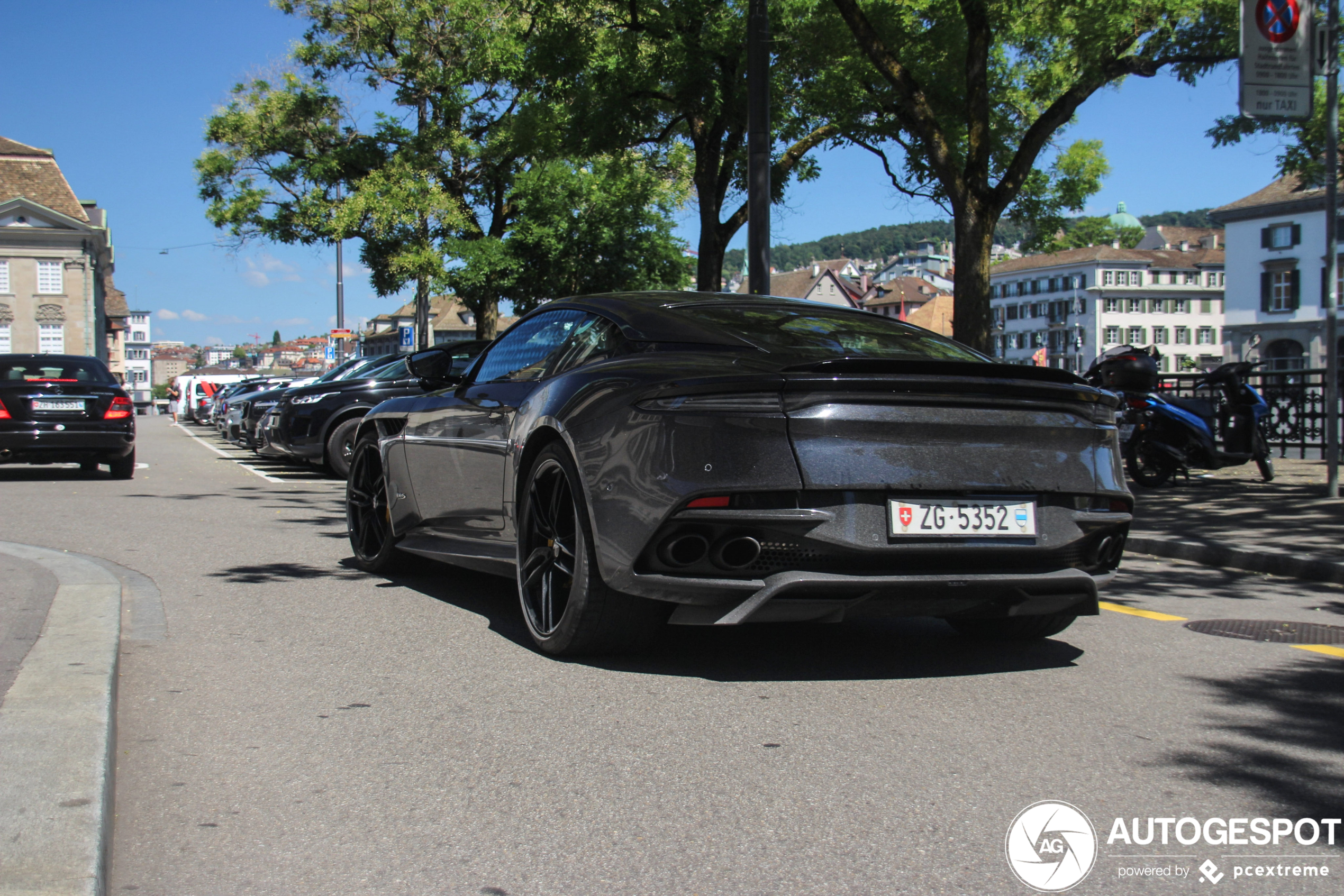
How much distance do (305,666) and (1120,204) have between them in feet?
554

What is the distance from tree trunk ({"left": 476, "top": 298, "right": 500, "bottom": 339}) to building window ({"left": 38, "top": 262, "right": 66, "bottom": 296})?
232 feet

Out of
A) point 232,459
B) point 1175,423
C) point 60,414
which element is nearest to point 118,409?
point 60,414

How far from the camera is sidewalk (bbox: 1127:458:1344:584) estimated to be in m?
7.91

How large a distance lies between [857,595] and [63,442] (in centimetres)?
1335

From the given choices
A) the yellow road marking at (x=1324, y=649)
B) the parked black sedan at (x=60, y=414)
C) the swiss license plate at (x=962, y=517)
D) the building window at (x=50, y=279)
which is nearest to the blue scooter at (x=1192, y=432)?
the yellow road marking at (x=1324, y=649)

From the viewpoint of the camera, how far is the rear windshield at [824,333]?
4648 mm

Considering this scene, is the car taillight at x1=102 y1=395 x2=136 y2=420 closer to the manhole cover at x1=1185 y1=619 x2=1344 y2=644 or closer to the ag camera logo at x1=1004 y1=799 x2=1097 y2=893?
the manhole cover at x1=1185 y1=619 x2=1344 y2=644

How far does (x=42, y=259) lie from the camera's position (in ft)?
298

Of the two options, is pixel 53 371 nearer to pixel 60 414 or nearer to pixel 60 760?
pixel 60 414

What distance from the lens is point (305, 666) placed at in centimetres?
490

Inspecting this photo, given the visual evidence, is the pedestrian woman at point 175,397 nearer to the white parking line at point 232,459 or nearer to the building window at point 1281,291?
the white parking line at point 232,459

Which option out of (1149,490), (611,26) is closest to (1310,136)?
(1149,490)

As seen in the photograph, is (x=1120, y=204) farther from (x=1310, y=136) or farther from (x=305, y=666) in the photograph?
(x=305, y=666)

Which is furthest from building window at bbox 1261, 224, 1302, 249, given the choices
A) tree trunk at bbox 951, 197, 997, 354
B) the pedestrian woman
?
tree trunk at bbox 951, 197, 997, 354
